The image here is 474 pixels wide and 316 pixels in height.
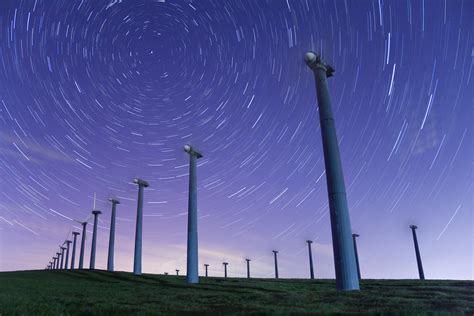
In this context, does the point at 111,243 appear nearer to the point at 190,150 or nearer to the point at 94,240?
the point at 94,240

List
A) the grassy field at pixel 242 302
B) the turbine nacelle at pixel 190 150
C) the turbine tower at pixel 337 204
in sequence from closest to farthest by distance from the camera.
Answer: the grassy field at pixel 242 302, the turbine tower at pixel 337 204, the turbine nacelle at pixel 190 150

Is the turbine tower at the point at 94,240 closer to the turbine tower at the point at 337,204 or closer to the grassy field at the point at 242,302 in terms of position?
the grassy field at the point at 242,302

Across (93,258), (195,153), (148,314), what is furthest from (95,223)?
(148,314)

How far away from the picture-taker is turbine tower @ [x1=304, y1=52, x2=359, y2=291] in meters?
22.9

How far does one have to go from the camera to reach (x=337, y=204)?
24.1 metres

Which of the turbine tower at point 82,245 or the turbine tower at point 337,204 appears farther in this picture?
the turbine tower at point 82,245

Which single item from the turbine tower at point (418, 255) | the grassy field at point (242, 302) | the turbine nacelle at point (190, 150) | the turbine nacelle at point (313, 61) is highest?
the turbine nacelle at point (313, 61)

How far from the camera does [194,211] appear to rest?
4334 cm

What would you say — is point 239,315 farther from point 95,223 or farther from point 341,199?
point 95,223

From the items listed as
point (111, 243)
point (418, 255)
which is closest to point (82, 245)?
point (111, 243)

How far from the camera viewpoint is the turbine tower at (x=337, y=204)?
2294 cm

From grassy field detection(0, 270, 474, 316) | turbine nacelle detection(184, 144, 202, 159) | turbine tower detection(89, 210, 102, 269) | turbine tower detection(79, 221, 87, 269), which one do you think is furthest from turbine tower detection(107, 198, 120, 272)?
grassy field detection(0, 270, 474, 316)

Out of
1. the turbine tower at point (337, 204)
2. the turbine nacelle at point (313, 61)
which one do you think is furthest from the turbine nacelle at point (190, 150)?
the turbine tower at point (337, 204)

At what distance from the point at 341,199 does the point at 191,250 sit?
2249 centimetres
